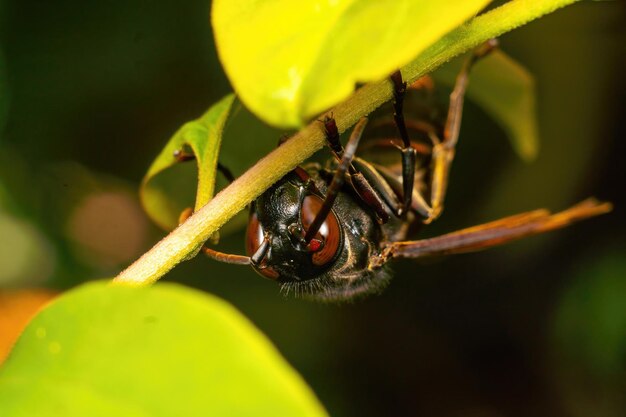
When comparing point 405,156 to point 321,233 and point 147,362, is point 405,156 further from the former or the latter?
point 147,362

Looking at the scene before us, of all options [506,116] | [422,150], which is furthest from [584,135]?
[422,150]

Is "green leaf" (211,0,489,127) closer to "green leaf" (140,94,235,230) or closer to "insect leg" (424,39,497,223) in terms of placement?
"green leaf" (140,94,235,230)

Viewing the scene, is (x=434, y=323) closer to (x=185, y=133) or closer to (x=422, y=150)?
(x=422, y=150)

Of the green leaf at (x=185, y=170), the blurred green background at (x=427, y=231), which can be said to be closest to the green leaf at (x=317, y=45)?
the green leaf at (x=185, y=170)

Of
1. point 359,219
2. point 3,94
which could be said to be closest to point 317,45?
point 359,219

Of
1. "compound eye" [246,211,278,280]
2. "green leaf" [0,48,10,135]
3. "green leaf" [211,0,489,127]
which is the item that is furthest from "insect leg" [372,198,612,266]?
"green leaf" [0,48,10,135]
